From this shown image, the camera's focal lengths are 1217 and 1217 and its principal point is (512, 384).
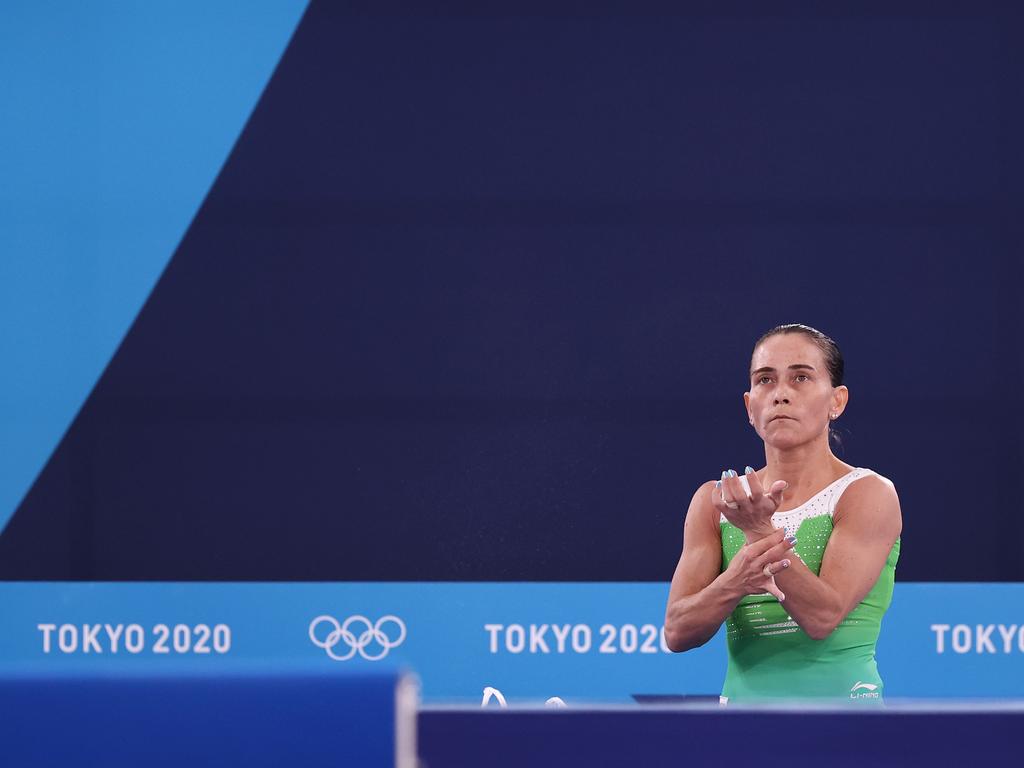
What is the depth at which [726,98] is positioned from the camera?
3344 mm

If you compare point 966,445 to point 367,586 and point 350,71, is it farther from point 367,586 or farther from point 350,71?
point 350,71

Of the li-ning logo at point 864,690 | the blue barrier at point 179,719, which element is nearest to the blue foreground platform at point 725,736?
the blue barrier at point 179,719

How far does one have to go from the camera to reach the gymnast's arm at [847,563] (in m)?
1.90

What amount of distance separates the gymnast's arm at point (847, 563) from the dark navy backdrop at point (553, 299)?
1.24 metres

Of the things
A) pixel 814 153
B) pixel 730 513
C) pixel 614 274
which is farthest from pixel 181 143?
pixel 730 513

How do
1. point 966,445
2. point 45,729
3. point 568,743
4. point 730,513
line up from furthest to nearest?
point 966,445 < point 730,513 < point 568,743 < point 45,729

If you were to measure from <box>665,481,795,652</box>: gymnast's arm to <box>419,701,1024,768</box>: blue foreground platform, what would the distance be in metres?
0.79

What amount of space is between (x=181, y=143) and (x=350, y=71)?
19.8 inches

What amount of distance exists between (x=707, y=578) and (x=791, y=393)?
13.8 inches

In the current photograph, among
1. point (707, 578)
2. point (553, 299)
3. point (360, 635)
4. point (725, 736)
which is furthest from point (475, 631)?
point (725, 736)

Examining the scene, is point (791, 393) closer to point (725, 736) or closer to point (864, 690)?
point (864, 690)

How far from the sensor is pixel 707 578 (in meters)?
2.08

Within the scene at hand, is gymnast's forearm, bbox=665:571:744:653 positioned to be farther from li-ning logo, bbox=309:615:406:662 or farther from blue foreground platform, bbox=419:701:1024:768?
li-ning logo, bbox=309:615:406:662

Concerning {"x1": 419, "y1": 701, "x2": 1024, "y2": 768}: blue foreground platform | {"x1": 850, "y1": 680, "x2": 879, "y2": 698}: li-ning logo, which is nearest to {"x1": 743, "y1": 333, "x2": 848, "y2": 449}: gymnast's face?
{"x1": 850, "y1": 680, "x2": 879, "y2": 698}: li-ning logo
